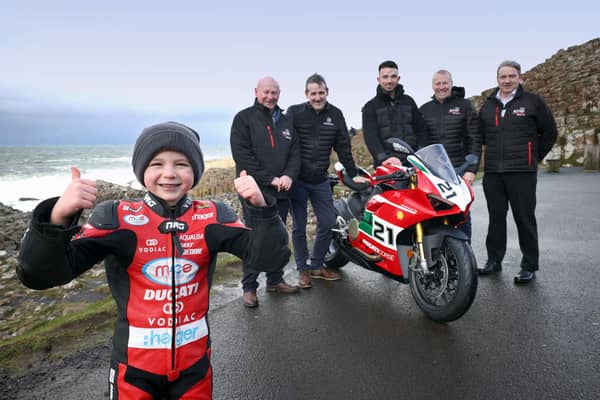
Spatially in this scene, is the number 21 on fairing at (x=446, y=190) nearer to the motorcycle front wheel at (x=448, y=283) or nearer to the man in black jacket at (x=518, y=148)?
the motorcycle front wheel at (x=448, y=283)

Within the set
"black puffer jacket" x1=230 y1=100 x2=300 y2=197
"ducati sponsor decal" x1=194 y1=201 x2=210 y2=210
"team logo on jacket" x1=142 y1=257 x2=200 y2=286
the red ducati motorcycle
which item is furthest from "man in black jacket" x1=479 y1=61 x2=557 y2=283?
"team logo on jacket" x1=142 y1=257 x2=200 y2=286

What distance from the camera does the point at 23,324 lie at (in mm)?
3836

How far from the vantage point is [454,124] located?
4.89 m

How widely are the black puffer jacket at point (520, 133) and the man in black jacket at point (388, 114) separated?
87 centimetres

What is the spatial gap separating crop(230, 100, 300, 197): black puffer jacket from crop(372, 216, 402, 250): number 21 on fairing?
995 millimetres

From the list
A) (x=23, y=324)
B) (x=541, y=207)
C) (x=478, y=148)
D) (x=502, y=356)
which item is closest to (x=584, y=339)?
(x=502, y=356)

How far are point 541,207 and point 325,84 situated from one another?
6376mm

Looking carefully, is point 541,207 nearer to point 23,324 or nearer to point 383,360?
point 383,360

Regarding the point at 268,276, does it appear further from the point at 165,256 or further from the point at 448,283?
the point at 165,256

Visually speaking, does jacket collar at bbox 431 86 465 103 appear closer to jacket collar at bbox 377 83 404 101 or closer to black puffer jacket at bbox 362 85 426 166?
black puffer jacket at bbox 362 85 426 166

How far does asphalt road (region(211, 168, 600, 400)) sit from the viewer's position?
100 inches

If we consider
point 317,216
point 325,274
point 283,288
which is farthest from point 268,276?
point 317,216

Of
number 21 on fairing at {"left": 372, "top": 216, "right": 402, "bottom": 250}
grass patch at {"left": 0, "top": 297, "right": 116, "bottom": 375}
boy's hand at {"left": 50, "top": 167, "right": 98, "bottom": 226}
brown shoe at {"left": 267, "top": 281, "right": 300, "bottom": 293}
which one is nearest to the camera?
boy's hand at {"left": 50, "top": 167, "right": 98, "bottom": 226}

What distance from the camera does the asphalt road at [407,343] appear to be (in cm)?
254
